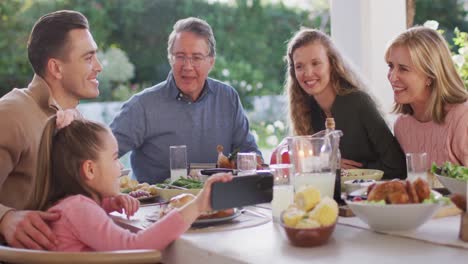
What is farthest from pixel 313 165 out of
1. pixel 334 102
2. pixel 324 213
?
pixel 334 102

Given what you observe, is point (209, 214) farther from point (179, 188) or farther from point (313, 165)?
point (179, 188)

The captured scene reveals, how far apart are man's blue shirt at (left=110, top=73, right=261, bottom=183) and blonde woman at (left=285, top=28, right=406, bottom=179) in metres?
0.31

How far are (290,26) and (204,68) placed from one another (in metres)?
3.46

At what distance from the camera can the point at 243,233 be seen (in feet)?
6.34

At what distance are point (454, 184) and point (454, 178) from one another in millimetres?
16

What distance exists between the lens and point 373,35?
403 cm

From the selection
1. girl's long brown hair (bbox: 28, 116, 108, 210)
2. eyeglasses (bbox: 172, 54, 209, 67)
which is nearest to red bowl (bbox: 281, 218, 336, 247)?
girl's long brown hair (bbox: 28, 116, 108, 210)

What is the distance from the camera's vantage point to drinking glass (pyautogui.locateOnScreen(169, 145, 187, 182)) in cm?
271

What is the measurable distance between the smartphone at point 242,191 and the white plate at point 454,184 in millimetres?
506

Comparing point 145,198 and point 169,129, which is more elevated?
point 169,129

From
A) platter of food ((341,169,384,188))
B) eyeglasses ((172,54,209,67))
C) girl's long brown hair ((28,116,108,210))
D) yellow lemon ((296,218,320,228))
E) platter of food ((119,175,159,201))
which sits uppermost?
eyeglasses ((172,54,209,67))

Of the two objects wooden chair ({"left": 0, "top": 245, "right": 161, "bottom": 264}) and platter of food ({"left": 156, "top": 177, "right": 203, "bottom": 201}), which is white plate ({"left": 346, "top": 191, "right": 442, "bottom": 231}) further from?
platter of food ({"left": 156, "top": 177, "right": 203, "bottom": 201})

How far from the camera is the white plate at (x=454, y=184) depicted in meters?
2.00

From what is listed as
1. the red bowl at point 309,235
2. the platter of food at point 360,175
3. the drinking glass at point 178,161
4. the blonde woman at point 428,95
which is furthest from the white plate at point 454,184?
the drinking glass at point 178,161
